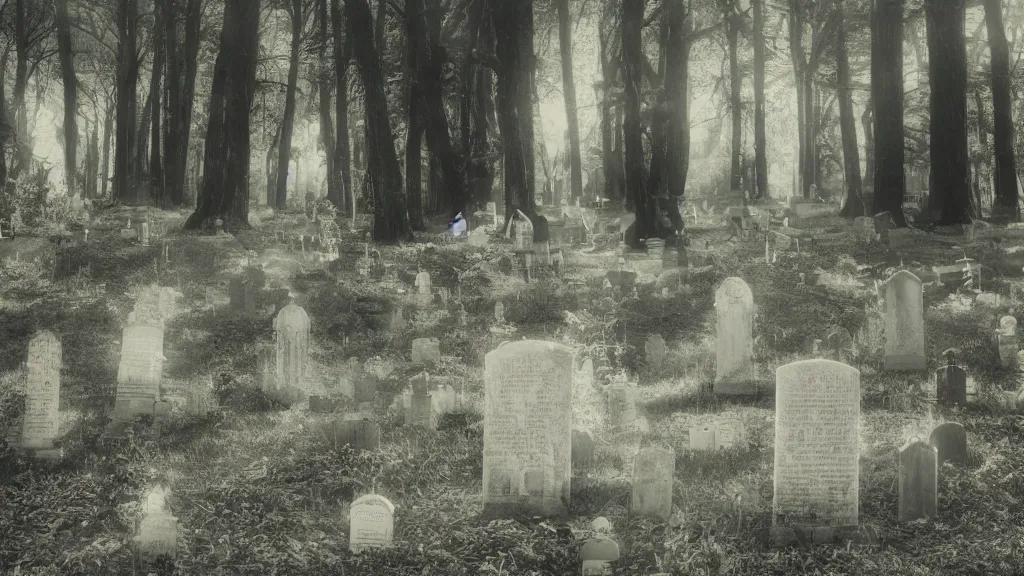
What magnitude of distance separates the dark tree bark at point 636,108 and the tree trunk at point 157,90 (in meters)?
12.2

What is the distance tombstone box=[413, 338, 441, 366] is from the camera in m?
12.6

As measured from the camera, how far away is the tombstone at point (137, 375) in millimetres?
10383

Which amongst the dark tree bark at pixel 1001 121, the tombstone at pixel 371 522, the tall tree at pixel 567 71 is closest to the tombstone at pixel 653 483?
the tombstone at pixel 371 522

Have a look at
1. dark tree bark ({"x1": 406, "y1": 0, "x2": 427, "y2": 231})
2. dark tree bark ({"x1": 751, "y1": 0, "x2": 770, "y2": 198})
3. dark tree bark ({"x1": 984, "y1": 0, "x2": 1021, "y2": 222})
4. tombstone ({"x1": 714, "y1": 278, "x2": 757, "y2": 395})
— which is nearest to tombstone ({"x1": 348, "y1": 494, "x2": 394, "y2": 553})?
tombstone ({"x1": 714, "y1": 278, "x2": 757, "y2": 395})

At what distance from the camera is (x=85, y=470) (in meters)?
8.84

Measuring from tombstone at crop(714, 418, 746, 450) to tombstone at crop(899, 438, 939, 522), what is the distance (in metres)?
1.71

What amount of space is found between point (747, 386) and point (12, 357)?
29.0 ft

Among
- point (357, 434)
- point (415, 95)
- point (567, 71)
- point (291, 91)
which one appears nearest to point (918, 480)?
point (357, 434)

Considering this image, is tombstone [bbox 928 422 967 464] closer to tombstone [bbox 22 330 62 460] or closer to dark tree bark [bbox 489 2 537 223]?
tombstone [bbox 22 330 62 460]

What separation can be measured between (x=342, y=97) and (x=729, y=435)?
16.8m

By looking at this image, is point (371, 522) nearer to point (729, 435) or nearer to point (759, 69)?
point (729, 435)

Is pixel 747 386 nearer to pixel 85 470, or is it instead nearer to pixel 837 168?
pixel 85 470

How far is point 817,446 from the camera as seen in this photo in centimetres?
750

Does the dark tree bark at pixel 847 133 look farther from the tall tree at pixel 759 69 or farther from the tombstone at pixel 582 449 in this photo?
the tombstone at pixel 582 449
